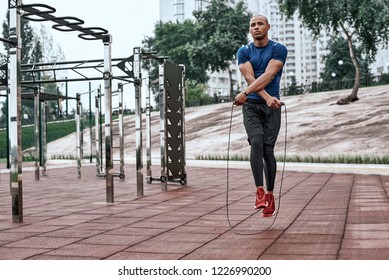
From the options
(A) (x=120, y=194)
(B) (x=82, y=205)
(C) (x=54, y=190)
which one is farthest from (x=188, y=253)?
(C) (x=54, y=190)

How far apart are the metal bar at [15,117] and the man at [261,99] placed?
93.6 inches

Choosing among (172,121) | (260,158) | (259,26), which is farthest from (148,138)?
(259,26)

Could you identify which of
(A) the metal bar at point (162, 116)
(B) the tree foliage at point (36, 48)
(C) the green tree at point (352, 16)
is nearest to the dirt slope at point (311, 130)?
(C) the green tree at point (352, 16)

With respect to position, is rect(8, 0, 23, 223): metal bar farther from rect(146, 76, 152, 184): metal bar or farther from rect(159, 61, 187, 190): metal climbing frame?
rect(146, 76, 152, 184): metal bar

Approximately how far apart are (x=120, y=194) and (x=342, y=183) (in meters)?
3.99

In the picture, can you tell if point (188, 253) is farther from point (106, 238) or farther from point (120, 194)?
point (120, 194)

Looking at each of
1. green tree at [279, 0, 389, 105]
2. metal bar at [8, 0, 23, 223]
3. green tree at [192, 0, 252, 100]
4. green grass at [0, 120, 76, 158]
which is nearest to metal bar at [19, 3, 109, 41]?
metal bar at [8, 0, 23, 223]

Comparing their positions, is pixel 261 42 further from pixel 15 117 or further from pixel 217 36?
pixel 217 36

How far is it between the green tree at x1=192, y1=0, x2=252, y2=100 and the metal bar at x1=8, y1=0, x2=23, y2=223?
A: 36.5m

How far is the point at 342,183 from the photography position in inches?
404

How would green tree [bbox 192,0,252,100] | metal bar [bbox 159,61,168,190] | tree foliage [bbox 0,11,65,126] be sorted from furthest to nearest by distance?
tree foliage [bbox 0,11,65,126], green tree [bbox 192,0,252,100], metal bar [bbox 159,61,168,190]

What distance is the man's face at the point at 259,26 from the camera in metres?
4.70

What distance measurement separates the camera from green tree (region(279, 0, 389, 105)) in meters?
23.8

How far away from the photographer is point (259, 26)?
15.4 feet
